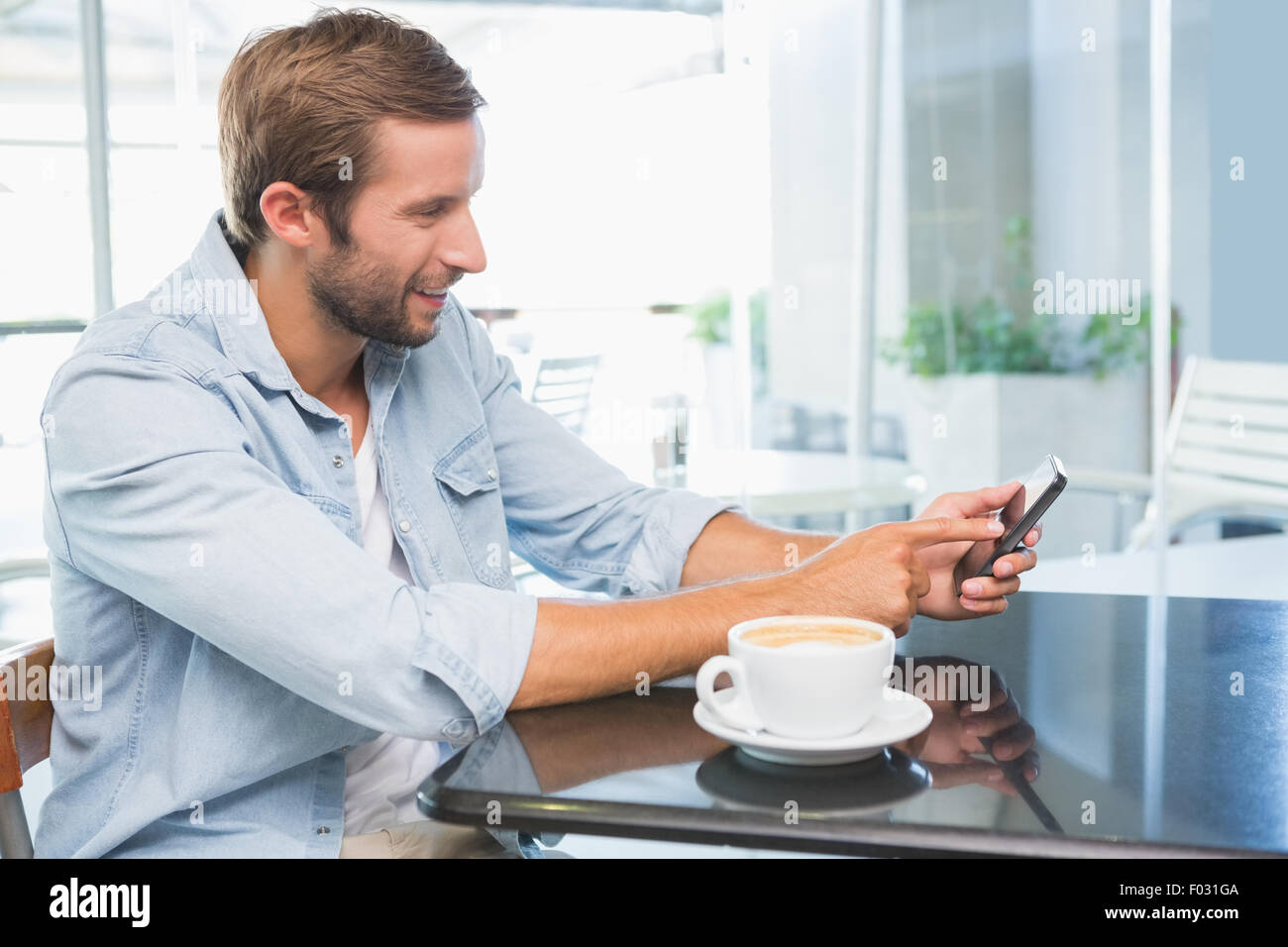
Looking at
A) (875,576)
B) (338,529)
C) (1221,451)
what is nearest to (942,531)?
(875,576)

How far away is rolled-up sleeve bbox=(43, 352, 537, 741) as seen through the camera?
1.00 metres

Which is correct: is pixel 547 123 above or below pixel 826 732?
above

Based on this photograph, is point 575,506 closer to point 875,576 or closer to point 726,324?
point 875,576

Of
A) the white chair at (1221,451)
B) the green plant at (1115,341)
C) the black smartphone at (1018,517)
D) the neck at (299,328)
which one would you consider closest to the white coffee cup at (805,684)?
the black smartphone at (1018,517)

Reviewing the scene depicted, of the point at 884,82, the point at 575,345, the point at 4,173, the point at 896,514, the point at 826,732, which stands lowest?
the point at 896,514

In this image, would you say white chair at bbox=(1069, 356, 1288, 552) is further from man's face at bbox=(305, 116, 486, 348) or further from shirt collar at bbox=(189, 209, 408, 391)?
shirt collar at bbox=(189, 209, 408, 391)

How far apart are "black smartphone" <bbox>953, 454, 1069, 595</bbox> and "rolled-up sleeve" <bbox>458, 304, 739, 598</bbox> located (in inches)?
13.2

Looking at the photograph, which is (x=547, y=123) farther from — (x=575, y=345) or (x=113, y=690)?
(x=113, y=690)

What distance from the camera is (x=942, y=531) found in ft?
3.70

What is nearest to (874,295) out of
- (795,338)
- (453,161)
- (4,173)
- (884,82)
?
(795,338)

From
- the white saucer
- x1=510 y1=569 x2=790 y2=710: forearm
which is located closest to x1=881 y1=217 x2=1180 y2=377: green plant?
x1=510 y1=569 x2=790 y2=710: forearm
